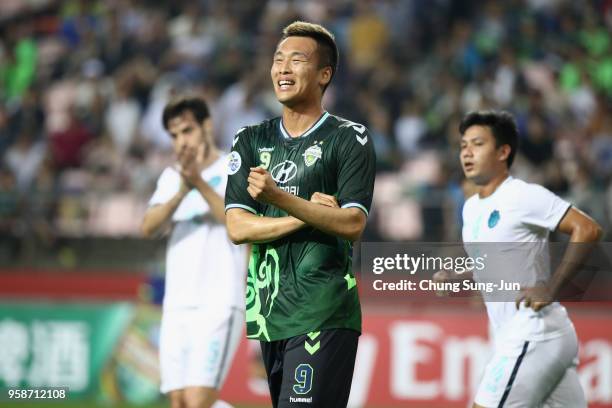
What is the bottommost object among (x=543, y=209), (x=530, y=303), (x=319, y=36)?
(x=530, y=303)

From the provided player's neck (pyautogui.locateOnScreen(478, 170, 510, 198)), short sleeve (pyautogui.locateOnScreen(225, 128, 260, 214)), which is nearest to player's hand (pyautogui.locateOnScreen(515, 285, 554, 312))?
player's neck (pyautogui.locateOnScreen(478, 170, 510, 198))

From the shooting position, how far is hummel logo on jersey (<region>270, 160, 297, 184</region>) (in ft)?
19.2

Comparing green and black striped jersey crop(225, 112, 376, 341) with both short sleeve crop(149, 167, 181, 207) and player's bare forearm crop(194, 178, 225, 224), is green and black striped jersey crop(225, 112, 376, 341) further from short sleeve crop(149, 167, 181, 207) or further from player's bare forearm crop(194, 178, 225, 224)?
short sleeve crop(149, 167, 181, 207)

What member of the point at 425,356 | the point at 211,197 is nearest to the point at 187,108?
the point at 211,197

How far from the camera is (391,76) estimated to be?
16.7 metres

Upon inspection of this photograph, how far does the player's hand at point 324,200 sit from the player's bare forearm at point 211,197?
2410mm

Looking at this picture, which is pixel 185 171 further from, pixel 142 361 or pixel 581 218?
pixel 142 361

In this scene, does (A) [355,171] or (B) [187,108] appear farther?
(B) [187,108]

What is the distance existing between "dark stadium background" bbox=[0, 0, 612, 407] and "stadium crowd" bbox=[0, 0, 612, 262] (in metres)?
0.03

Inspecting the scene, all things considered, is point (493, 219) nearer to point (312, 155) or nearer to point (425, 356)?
point (312, 155)

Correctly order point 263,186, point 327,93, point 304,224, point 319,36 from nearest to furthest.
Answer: point 263,186 < point 304,224 < point 319,36 < point 327,93

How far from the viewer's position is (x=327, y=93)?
54.7 ft

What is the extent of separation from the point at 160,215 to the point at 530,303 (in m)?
2.88

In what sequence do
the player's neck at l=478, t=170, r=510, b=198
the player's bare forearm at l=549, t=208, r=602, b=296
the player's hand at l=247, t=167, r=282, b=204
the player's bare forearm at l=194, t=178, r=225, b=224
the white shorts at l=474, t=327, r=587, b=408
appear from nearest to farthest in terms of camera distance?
the player's hand at l=247, t=167, r=282, b=204 → the player's bare forearm at l=549, t=208, r=602, b=296 → the white shorts at l=474, t=327, r=587, b=408 → the player's neck at l=478, t=170, r=510, b=198 → the player's bare forearm at l=194, t=178, r=225, b=224
